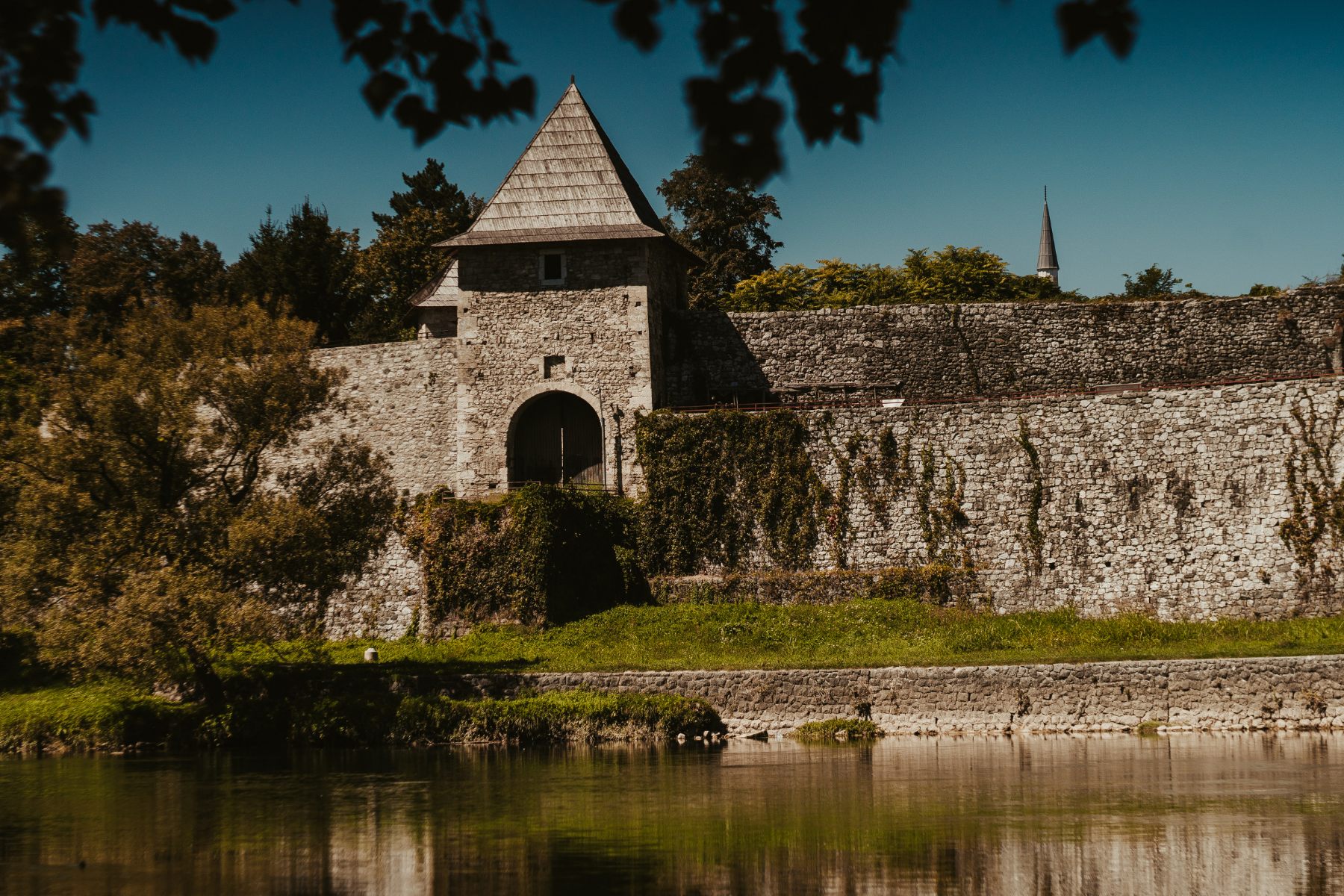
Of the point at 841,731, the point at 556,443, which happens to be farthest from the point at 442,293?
the point at 841,731

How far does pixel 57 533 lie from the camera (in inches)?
890

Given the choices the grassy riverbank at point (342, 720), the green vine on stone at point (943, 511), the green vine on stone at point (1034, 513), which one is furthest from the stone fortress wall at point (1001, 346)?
the grassy riverbank at point (342, 720)

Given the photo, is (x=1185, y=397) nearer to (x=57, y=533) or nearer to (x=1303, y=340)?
(x=1303, y=340)

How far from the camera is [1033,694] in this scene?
2077 cm

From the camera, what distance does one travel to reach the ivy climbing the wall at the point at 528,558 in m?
26.3

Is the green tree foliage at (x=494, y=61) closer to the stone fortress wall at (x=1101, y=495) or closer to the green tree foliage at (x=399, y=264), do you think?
the stone fortress wall at (x=1101, y=495)

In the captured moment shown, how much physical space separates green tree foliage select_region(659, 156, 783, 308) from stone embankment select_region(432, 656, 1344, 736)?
26.4m

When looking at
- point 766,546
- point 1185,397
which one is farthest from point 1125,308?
point 766,546

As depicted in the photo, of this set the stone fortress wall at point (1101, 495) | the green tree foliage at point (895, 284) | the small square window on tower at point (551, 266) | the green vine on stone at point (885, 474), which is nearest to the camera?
the stone fortress wall at point (1101, 495)

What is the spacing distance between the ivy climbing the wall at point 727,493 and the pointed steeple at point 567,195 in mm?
4452

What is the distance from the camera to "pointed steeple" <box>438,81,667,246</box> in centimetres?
2962

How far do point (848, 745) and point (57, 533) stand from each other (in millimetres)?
12540

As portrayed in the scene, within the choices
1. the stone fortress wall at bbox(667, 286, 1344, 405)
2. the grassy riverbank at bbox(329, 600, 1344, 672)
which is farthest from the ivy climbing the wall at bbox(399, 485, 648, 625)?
the stone fortress wall at bbox(667, 286, 1344, 405)

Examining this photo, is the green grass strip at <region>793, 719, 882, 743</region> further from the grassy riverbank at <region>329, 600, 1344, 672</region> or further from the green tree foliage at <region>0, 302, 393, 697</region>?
the green tree foliage at <region>0, 302, 393, 697</region>
